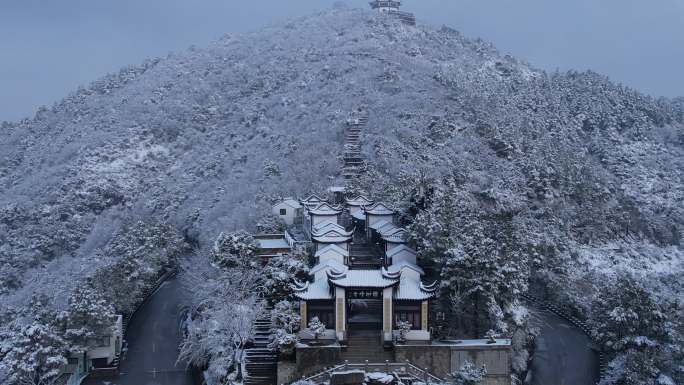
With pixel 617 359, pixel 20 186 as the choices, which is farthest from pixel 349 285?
pixel 20 186

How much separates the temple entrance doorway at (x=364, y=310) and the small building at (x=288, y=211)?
15001 mm

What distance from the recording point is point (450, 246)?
90.8 ft

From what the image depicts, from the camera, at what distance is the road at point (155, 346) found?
28953 mm

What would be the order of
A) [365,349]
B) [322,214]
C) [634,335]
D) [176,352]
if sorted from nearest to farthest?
1. [365,349]
2. [634,335]
3. [176,352]
4. [322,214]

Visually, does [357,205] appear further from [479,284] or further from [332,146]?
[479,284]

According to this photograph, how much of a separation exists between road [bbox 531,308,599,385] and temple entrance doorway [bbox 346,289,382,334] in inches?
345

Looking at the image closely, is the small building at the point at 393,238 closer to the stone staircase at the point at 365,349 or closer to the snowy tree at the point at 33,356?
the stone staircase at the point at 365,349

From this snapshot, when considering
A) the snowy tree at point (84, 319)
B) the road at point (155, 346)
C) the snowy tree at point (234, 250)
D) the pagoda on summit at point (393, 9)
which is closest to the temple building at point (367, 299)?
the snowy tree at point (234, 250)

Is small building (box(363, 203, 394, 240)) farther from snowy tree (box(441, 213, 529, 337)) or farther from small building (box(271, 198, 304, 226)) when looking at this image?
snowy tree (box(441, 213, 529, 337))

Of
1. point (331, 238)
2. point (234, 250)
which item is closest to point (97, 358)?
point (234, 250)

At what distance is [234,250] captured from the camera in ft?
104

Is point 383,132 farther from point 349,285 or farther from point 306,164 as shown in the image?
point 349,285

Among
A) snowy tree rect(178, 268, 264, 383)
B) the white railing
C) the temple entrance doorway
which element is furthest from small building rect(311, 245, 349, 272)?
the white railing

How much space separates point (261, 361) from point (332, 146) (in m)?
33.7
